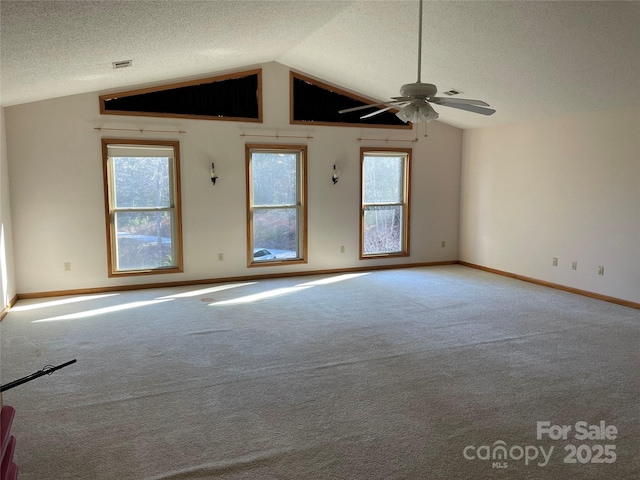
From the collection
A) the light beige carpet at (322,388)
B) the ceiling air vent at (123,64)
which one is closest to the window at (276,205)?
the light beige carpet at (322,388)

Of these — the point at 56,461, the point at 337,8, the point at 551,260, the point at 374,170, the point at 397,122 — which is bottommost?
the point at 56,461

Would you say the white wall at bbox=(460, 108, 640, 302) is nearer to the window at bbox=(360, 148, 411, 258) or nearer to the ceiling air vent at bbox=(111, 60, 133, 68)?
the window at bbox=(360, 148, 411, 258)

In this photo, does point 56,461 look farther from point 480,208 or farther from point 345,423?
point 480,208

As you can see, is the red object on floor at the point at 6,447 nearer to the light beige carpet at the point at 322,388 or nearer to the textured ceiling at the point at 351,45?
the light beige carpet at the point at 322,388

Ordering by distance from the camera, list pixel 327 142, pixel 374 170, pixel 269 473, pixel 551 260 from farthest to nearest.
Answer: pixel 374 170 < pixel 327 142 < pixel 551 260 < pixel 269 473

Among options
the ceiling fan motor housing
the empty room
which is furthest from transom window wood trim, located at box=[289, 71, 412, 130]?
the ceiling fan motor housing

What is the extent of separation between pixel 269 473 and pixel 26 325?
147 inches

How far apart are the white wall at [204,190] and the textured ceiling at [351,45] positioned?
524mm

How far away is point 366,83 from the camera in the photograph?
22.6ft

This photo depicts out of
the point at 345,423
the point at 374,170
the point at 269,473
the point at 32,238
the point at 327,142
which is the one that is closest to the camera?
the point at 269,473

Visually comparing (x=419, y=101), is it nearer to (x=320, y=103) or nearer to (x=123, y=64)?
(x=123, y=64)

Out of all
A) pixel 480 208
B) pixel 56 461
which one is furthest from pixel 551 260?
pixel 56 461

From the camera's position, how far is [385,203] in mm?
7906

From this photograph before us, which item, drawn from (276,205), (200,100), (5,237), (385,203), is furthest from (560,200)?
(5,237)
